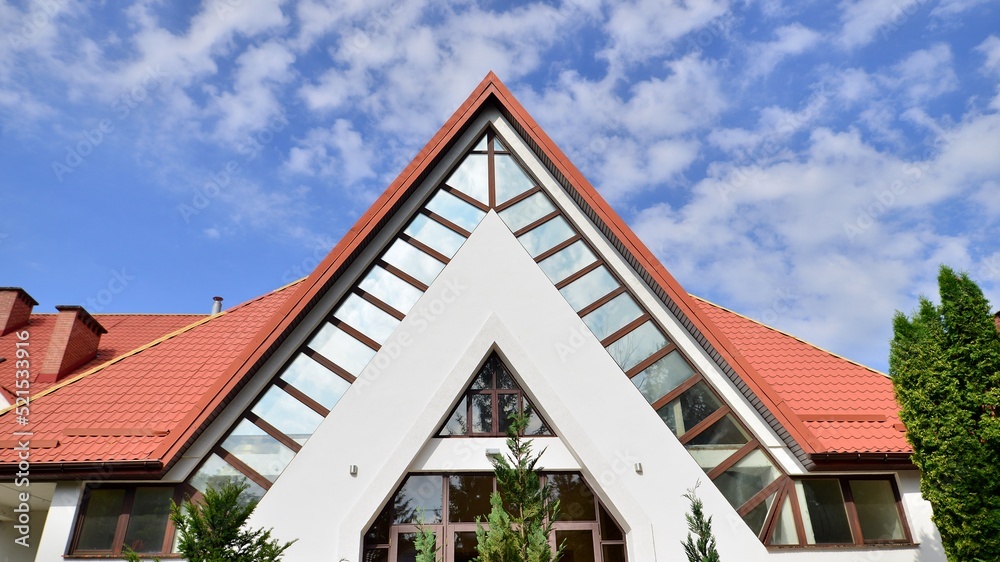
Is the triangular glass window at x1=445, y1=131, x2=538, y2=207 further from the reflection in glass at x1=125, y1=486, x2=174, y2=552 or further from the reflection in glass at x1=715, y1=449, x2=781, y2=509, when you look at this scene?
the reflection in glass at x1=125, y1=486, x2=174, y2=552

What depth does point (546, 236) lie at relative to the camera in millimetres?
10602

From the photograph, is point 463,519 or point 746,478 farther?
point 746,478

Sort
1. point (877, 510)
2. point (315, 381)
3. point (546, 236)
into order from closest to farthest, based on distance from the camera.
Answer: point (877, 510) → point (315, 381) → point (546, 236)

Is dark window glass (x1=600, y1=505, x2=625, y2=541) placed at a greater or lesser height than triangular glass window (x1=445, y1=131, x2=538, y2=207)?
lesser

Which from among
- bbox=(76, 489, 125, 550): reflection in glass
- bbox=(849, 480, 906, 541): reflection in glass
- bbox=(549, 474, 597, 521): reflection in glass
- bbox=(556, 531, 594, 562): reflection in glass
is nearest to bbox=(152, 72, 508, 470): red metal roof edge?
bbox=(76, 489, 125, 550): reflection in glass

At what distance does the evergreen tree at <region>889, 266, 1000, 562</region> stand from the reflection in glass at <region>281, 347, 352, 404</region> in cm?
848

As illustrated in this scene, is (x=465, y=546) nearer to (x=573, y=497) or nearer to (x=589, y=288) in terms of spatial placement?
(x=573, y=497)

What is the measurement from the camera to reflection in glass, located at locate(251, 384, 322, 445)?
8.90 m

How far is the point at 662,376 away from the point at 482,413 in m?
3.05

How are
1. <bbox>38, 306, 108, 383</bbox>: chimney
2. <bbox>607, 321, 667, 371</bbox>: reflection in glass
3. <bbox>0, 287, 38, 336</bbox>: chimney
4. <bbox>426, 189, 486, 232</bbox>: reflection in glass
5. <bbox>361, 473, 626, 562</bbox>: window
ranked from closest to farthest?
1. <bbox>361, 473, 626, 562</bbox>: window
2. <bbox>607, 321, 667, 371</bbox>: reflection in glass
3. <bbox>426, 189, 486, 232</bbox>: reflection in glass
4. <bbox>38, 306, 108, 383</bbox>: chimney
5. <bbox>0, 287, 38, 336</bbox>: chimney

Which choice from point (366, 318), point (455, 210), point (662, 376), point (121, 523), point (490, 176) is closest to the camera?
point (121, 523)

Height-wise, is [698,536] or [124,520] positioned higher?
[124,520]

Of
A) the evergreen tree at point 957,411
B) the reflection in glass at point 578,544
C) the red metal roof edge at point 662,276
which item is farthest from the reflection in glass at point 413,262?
the evergreen tree at point 957,411

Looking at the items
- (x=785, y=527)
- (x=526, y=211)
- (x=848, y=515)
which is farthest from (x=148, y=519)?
(x=848, y=515)
